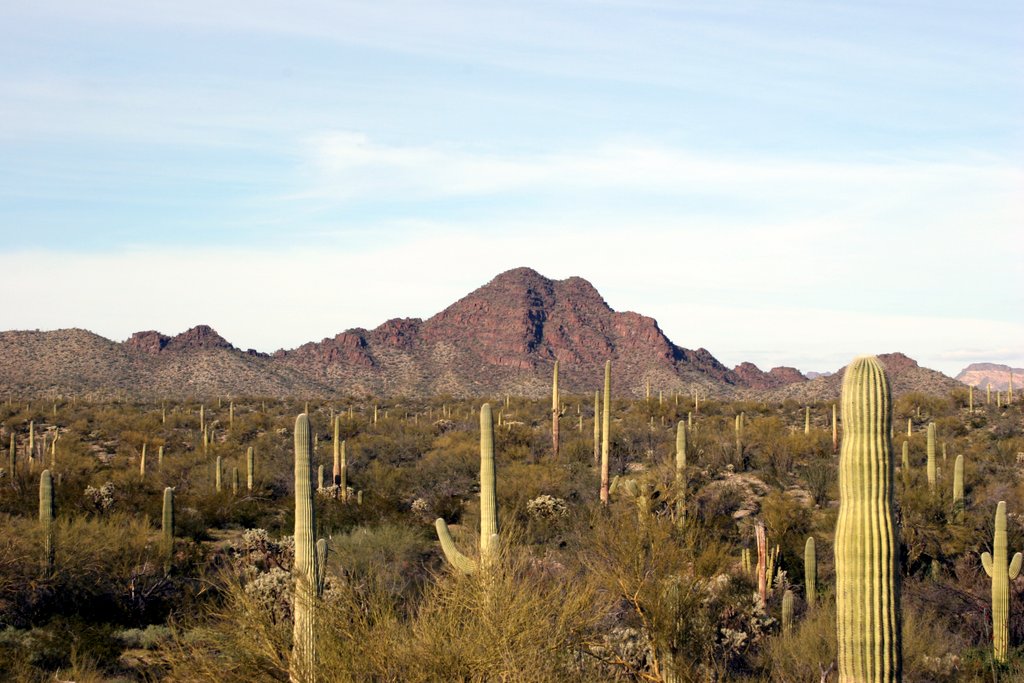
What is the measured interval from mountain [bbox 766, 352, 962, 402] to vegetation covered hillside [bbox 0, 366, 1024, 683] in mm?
30281

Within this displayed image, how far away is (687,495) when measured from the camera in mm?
22219

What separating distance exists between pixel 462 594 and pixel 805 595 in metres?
11.2

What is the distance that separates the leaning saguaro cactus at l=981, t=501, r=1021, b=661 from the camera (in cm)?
1567

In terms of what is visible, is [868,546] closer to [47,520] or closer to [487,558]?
[487,558]

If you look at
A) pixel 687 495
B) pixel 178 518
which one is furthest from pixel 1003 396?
pixel 178 518

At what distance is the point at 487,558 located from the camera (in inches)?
430

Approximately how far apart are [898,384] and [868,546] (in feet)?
226

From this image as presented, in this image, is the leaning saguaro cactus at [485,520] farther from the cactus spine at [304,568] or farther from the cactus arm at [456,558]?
the cactus spine at [304,568]

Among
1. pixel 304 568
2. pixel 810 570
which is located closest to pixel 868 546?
pixel 304 568

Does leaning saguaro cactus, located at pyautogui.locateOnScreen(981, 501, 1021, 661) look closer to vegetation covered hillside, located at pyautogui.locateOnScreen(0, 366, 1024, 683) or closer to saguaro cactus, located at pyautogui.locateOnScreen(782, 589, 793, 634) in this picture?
vegetation covered hillside, located at pyautogui.locateOnScreen(0, 366, 1024, 683)

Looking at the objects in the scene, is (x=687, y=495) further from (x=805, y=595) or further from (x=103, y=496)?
(x=103, y=496)

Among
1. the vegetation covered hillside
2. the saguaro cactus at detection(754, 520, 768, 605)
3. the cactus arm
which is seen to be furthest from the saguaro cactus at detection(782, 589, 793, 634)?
the cactus arm

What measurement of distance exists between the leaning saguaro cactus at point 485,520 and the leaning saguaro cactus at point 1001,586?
789 cm

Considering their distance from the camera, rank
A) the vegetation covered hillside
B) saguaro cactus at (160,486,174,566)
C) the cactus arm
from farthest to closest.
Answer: saguaro cactus at (160,486,174,566) < the cactus arm < the vegetation covered hillside
